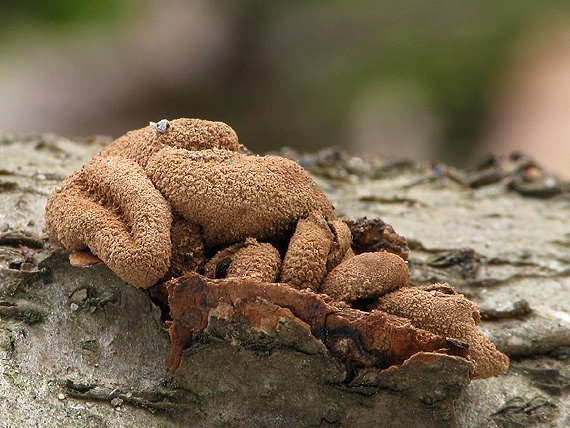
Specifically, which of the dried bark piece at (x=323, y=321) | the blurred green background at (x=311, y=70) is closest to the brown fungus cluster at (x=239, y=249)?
the dried bark piece at (x=323, y=321)

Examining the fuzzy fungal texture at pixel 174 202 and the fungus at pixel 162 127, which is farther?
the fungus at pixel 162 127

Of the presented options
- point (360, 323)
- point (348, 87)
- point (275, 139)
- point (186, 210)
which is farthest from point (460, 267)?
point (348, 87)

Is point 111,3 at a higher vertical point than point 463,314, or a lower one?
higher

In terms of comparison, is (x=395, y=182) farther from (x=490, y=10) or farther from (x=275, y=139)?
(x=490, y=10)

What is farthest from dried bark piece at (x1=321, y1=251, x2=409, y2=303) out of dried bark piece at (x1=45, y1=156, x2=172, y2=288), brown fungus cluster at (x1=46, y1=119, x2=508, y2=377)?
dried bark piece at (x1=45, y1=156, x2=172, y2=288)

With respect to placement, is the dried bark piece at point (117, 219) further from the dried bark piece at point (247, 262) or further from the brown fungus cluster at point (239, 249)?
the dried bark piece at point (247, 262)

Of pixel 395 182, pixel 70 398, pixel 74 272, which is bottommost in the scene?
pixel 70 398

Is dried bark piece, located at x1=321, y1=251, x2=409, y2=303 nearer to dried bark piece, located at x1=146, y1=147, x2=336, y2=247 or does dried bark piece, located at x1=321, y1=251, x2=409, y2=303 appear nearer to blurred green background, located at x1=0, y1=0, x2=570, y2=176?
dried bark piece, located at x1=146, y1=147, x2=336, y2=247

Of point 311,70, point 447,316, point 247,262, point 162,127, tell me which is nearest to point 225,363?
point 247,262
